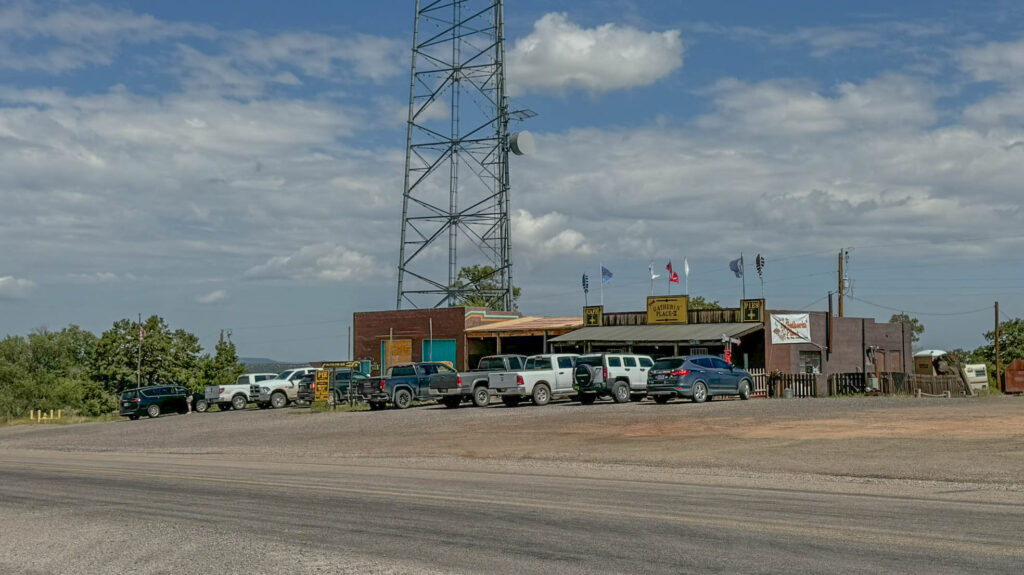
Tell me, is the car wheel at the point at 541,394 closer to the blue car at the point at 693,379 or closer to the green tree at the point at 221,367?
the blue car at the point at 693,379

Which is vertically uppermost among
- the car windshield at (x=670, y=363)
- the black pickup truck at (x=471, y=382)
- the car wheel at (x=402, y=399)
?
the car windshield at (x=670, y=363)

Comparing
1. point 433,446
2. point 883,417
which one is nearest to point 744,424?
point 883,417

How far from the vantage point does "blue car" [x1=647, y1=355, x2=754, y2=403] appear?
3519 cm

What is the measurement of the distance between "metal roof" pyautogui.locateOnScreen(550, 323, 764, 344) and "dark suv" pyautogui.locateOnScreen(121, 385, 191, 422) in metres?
18.2

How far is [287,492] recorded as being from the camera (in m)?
15.6

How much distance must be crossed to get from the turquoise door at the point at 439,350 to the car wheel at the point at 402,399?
59.8 feet

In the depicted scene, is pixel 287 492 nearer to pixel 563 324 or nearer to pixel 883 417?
pixel 883 417

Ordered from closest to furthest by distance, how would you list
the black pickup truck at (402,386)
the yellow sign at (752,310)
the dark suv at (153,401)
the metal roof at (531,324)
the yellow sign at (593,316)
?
the black pickup truck at (402,386) → the dark suv at (153,401) → the yellow sign at (752,310) → the yellow sign at (593,316) → the metal roof at (531,324)

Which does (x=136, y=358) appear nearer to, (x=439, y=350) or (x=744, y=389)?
(x=439, y=350)

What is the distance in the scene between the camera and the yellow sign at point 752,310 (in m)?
48.0

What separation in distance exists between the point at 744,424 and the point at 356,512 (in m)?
15.2

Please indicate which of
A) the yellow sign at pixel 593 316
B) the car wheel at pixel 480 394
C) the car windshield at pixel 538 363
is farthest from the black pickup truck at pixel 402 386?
the yellow sign at pixel 593 316

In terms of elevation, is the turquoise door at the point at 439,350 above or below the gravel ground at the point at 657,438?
above

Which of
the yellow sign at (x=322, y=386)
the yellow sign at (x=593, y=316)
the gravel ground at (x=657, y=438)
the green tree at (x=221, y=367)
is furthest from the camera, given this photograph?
the green tree at (x=221, y=367)
